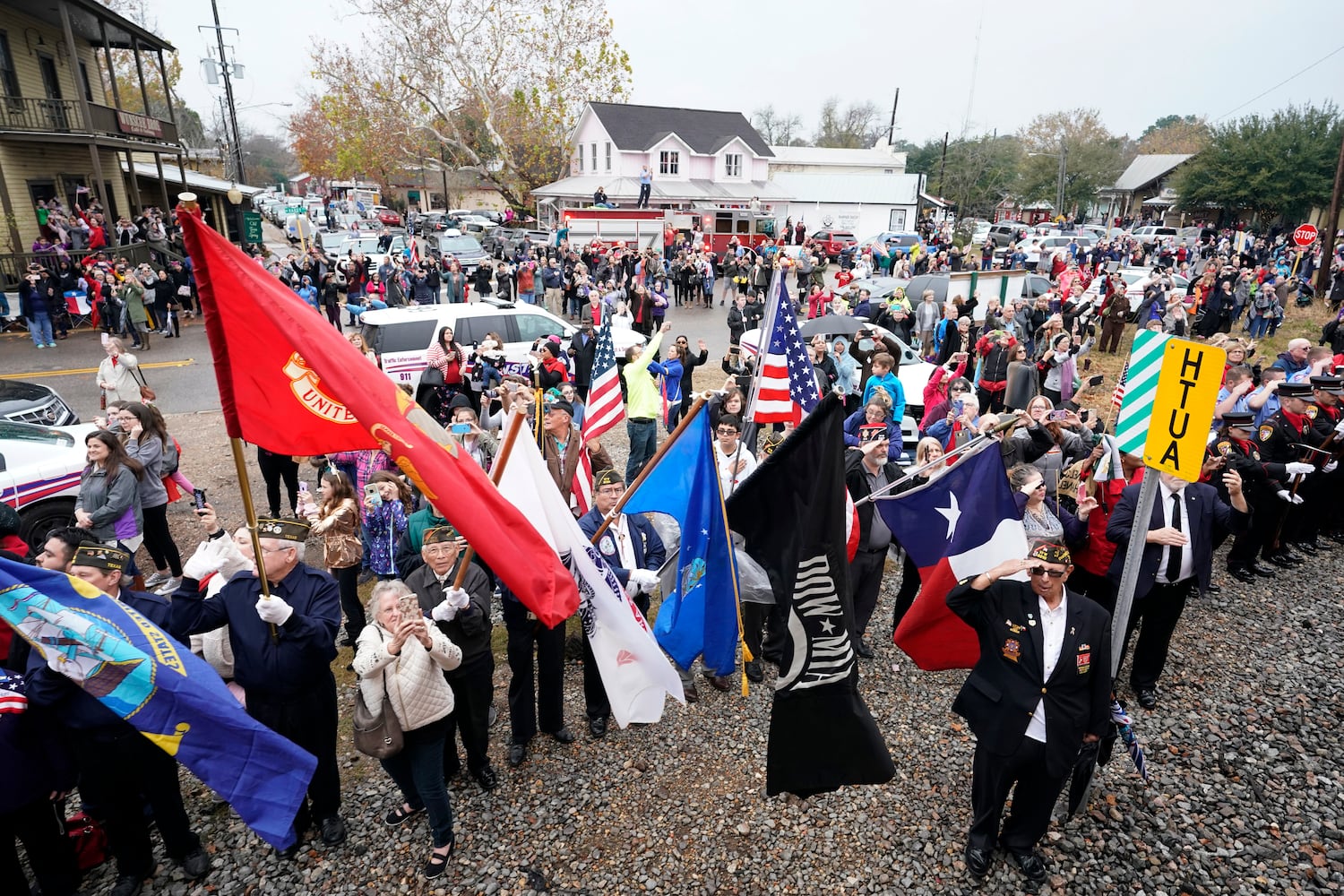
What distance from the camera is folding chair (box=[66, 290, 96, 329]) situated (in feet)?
66.2

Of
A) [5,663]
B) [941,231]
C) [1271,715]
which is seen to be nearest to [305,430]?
[5,663]

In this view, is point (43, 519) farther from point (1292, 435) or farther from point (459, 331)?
point (1292, 435)

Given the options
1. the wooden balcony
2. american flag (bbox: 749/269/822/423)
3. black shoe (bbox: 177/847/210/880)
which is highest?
the wooden balcony

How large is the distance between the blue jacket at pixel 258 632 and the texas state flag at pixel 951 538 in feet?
12.6

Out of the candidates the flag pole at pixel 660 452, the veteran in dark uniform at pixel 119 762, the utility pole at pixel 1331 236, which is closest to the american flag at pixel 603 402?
the flag pole at pixel 660 452

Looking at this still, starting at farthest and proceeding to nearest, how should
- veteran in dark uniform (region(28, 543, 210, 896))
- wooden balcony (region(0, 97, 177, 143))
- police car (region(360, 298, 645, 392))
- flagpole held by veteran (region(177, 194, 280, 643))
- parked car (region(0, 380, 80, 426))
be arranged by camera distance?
wooden balcony (region(0, 97, 177, 143)) < police car (region(360, 298, 645, 392)) < parked car (region(0, 380, 80, 426)) < veteran in dark uniform (region(28, 543, 210, 896)) < flagpole held by veteran (region(177, 194, 280, 643))

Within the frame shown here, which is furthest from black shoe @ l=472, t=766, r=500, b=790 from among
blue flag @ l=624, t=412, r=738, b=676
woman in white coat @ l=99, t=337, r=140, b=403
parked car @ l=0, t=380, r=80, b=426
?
parked car @ l=0, t=380, r=80, b=426

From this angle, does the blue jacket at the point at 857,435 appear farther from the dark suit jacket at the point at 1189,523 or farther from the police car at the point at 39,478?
the police car at the point at 39,478

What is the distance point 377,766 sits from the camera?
5406 mm

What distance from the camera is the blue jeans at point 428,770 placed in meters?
4.32

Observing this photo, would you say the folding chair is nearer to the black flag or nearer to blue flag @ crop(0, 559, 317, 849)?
blue flag @ crop(0, 559, 317, 849)

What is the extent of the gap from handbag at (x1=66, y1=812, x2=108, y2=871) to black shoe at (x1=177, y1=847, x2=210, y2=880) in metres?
0.49

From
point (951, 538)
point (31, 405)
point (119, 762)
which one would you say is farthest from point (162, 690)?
point (31, 405)

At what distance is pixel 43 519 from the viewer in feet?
25.7
